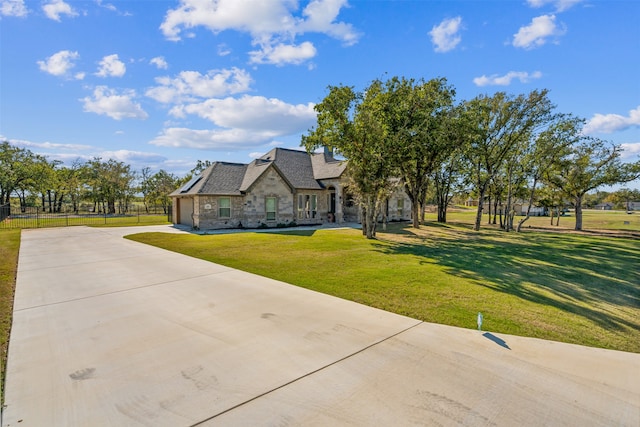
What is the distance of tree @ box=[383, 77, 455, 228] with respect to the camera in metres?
16.5

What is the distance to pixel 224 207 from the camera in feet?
77.0

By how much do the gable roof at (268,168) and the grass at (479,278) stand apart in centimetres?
839

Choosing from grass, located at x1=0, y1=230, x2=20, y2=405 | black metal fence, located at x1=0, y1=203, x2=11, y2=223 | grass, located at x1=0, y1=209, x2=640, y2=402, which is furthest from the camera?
black metal fence, located at x1=0, y1=203, x2=11, y2=223

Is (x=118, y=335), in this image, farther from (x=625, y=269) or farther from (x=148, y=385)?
(x=625, y=269)

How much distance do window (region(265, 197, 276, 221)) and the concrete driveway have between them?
58.8 ft

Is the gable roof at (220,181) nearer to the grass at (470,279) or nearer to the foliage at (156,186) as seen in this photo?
the grass at (470,279)

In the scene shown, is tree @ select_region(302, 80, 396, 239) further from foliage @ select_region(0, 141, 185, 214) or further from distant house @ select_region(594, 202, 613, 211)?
distant house @ select_region(594, 202, 613, 211)

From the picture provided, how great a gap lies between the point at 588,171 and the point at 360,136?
19766 millimetres

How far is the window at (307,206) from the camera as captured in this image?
2667 centimetres

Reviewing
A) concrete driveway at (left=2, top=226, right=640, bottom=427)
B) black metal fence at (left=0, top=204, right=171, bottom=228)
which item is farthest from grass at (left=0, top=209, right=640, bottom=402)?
black metal fence at (left=0, top=204, right=171, bottom=228)

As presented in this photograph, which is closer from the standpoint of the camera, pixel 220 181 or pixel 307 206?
pixel 220 181

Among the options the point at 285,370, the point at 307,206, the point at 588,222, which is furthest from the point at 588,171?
the point at 285,370

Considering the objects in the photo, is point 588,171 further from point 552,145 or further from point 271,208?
point 271,208

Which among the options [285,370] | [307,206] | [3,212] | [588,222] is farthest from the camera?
[588,222]
